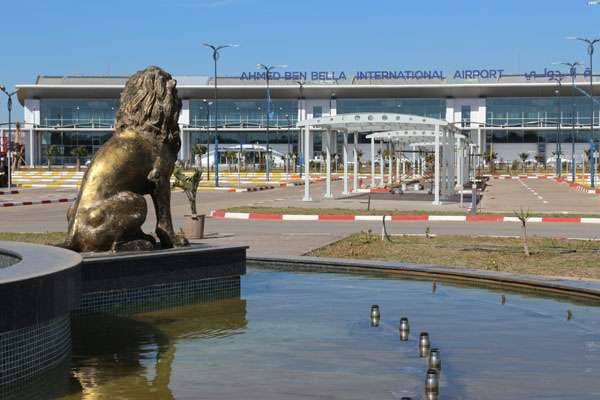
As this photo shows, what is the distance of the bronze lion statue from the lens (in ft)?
35.0

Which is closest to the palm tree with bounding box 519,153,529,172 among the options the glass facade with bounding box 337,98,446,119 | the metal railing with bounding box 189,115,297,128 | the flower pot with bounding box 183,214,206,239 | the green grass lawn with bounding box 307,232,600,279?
the glass facade with bounding box 337,98,446,119

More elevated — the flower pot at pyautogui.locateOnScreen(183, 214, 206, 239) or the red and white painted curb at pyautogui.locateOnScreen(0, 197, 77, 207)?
the flower pot at pyautogui.locateOnScreen(183, 214, 206, 239)

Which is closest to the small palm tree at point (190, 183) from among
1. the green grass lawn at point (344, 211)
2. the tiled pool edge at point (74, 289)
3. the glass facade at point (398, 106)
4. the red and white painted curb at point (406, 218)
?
the red and white painted curb at point (406, 218)

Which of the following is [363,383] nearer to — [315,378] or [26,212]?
[315,378]

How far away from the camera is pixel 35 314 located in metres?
7.20

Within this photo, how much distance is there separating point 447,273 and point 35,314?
725cm

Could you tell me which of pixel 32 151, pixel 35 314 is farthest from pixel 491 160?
pixel 35 314

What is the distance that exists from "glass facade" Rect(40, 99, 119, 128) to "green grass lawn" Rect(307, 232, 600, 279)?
322ft

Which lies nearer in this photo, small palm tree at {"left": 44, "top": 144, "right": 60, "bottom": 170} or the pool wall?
the pool wall

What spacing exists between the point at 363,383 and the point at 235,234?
1441 cm

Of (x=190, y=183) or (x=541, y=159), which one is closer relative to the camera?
(x=190, y=183)

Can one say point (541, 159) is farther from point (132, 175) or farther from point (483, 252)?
point (132, 175)

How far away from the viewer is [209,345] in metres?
9.05

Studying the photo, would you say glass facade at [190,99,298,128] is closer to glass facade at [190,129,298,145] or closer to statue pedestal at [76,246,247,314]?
glass facade at [190,129,298,145]
